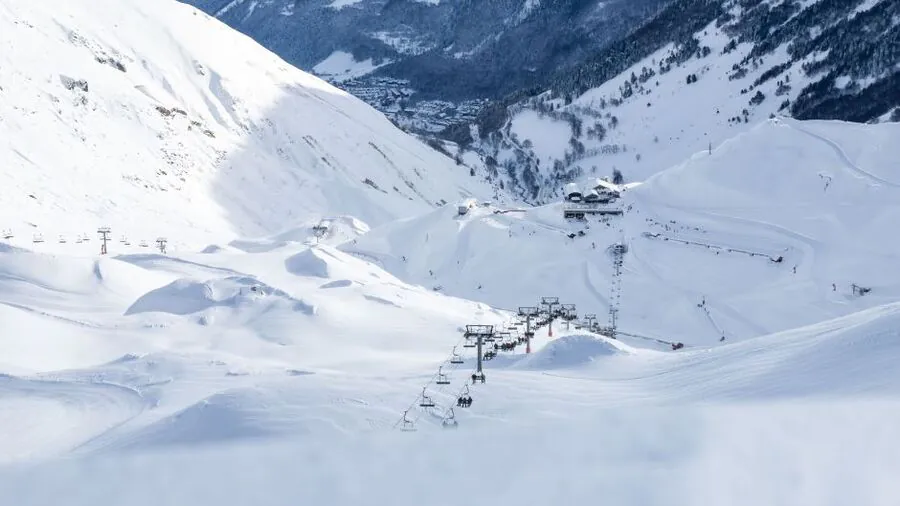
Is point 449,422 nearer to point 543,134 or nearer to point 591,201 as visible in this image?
point 591,201

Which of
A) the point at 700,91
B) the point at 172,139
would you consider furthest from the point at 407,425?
the point at 700,91

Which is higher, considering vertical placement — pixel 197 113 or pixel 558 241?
pixel 197 113

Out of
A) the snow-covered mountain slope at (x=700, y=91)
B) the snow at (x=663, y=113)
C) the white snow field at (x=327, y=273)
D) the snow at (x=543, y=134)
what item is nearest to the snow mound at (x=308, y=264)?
the white snow field at (x=327, y=273)

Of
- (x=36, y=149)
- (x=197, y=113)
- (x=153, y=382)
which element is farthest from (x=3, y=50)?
(x=153, y=382)

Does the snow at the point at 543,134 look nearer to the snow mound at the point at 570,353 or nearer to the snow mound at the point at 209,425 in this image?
the snow mound at the point at 570,353

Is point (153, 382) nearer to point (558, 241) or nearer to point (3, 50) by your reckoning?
point (558, 241)

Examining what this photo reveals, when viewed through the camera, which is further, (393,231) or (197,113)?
(197,113)

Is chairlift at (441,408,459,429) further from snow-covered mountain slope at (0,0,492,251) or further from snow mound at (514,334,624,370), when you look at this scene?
snow-covered mountain slope at (0,0,492,251)
